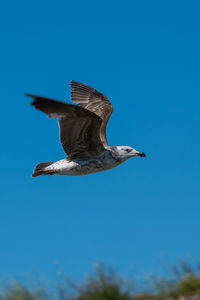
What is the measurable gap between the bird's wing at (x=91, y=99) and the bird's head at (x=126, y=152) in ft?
6.12

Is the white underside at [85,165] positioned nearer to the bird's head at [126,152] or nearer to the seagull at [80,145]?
the seagull at [80,145]

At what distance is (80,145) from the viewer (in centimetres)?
1145

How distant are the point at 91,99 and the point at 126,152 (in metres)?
4.13

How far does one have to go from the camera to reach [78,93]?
16.1 metres

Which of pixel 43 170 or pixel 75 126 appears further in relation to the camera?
pixel 43 170

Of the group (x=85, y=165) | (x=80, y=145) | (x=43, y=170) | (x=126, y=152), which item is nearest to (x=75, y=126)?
(x=80, y=145)

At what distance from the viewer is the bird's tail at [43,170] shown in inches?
472

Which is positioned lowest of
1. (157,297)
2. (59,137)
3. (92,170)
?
(157,297)

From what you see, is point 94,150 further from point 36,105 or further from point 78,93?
point 78,93

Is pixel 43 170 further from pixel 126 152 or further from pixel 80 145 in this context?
pixel 126 152

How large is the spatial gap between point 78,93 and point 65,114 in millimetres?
6000

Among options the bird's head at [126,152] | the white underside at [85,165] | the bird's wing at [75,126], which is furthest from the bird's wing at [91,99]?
the bird's wing at [75,126]

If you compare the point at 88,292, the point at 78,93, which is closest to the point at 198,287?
the point at 88,292

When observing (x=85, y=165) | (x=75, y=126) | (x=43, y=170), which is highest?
(x=75, y=126)
